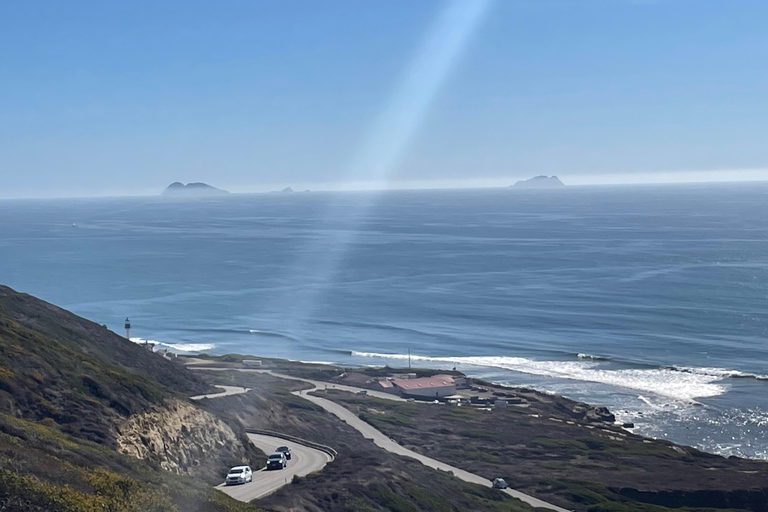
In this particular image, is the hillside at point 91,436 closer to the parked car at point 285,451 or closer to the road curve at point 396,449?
the parked car at point 285,451

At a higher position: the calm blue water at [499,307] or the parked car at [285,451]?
the parked car at [285,451]

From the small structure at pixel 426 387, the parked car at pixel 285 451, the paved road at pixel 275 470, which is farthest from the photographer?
the small structure at pixel 426 387

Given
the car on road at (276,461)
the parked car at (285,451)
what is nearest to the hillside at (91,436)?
the parked car at (285,451)

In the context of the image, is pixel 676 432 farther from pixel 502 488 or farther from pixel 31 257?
pixel 31 257

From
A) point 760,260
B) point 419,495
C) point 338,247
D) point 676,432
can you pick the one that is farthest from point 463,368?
point 338,247

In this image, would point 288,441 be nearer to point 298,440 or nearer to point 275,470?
point 298,440
